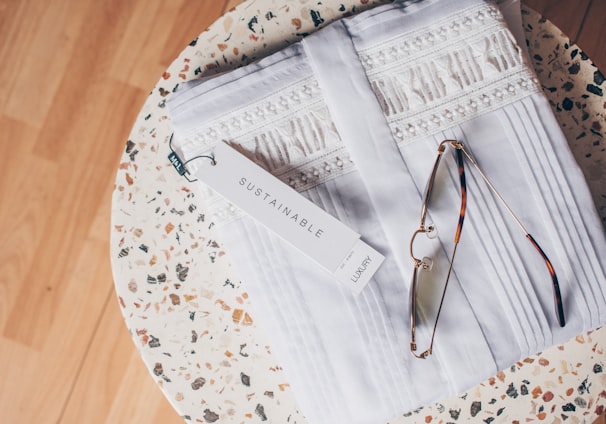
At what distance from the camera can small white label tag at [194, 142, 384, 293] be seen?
509 millimetres

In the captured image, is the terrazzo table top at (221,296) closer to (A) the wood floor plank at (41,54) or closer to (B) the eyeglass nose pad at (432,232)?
(B) the eyeglass nose pad at (432,232)

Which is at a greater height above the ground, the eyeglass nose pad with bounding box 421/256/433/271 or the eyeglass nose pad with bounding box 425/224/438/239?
the eyeglass nose pad with bounding box 425/224/438/239

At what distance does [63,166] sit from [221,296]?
546 mm

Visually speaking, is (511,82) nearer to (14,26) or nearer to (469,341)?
(469,341)

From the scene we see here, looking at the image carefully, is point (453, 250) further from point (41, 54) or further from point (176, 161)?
point (41, 54)

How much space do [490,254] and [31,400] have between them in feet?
2.92

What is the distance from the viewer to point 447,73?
0.53m

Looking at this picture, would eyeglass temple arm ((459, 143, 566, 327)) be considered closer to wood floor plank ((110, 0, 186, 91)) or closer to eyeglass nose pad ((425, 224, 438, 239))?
eyeglass nose pad ((425, 224, 438, 239))

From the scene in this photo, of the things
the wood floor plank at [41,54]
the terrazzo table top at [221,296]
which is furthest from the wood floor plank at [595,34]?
the wood floor plank at [41,54]

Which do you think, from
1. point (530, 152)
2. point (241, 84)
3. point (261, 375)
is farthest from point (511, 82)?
point (261, 375)

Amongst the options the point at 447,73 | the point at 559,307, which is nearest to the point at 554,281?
the point at 559,307

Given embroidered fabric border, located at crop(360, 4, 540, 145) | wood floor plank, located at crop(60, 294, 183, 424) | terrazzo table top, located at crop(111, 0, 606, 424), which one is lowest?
wood floor plank, located at crop(60, 294, 183, 424)

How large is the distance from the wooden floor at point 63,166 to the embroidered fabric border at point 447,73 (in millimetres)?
540

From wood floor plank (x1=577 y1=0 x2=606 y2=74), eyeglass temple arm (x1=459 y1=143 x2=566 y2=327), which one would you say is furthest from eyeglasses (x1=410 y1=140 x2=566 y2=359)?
wood floor plank (x1=577 y1=0 x2=606 y2=74)
